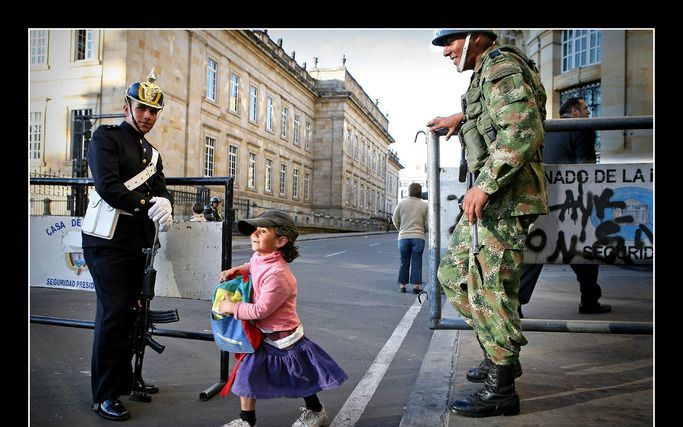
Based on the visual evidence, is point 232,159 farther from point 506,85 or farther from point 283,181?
point 506,85

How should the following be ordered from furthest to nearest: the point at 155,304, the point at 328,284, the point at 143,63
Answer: the point at 143,63, the point at 328,284, the point at 155,304

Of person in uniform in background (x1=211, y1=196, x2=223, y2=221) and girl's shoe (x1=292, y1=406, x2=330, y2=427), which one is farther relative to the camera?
person in uniform in background (x1=211, y1=196, x2=223, y2=221)

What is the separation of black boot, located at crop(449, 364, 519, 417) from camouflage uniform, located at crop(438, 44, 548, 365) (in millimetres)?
62

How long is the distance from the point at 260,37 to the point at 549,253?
3511cm

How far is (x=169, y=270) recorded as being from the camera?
379 centimetres

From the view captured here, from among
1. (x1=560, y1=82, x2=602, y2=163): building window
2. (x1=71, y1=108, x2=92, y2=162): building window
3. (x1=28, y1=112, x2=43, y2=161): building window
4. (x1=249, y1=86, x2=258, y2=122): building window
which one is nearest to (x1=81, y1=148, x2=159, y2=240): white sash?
(x1=28, y1=112, x2=43, y2=161): building window

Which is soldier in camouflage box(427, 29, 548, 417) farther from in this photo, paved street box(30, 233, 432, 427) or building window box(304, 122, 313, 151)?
building window box(304, 122, 313, 151)

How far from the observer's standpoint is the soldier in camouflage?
8.93 feet

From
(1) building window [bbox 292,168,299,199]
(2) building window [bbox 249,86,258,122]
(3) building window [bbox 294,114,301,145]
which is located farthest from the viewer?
(1) building window [bbox 292,168,299,199]

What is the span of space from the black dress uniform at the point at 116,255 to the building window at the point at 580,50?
17.8 m

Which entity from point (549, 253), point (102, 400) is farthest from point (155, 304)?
point (549, 253)

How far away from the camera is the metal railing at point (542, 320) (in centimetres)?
336
